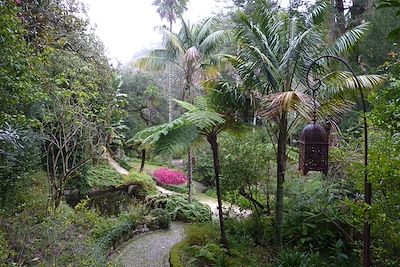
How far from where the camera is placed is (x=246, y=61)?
6742 mm

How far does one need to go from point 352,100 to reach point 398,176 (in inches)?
167

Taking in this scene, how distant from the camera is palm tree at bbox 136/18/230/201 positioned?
11.4 m

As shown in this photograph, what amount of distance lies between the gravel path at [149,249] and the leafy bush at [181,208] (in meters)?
0.74

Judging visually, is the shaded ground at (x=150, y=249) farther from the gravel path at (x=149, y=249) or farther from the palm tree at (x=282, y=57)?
the palm tree at (x=282, y=57)

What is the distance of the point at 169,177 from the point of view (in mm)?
16719

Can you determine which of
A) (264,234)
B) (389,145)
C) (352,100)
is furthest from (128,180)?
(389,145)

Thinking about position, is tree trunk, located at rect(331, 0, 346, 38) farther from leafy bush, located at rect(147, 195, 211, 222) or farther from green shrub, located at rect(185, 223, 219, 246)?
green shrub, located at rect(185, 223, 219, 246)

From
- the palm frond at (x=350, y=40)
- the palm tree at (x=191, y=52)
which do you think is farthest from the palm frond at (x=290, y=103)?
the palm tree at (x=191, y=52)

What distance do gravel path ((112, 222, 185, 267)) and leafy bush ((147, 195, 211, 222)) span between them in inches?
29.1

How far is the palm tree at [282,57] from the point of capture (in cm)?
602

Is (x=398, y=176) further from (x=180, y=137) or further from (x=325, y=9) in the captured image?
(x=325, y=9)

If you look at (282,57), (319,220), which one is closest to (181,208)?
(319,220)

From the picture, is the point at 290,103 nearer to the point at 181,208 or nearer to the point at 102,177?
the point at 181,208

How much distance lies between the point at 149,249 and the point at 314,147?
517cm
